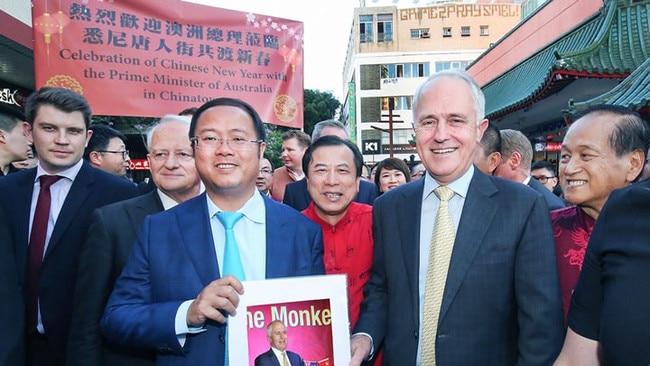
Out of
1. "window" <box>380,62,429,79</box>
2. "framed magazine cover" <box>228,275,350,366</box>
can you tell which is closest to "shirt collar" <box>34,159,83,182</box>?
"framed magazine cover" <box>228,275,350,366</box>

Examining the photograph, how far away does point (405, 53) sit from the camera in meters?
38.0

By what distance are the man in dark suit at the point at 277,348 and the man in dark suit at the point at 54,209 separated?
4.95ft

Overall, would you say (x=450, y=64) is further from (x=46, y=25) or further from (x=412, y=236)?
(x=412, y=236)

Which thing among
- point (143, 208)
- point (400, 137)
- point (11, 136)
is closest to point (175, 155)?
point (143, 208)


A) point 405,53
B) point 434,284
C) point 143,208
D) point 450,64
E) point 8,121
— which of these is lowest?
point 434,284

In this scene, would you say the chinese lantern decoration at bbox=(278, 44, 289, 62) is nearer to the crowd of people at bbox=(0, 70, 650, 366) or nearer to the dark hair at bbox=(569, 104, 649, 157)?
the crowd of people at bbox=(0, 70, 650, 366)

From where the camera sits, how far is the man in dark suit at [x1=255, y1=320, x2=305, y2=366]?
5.39 feet

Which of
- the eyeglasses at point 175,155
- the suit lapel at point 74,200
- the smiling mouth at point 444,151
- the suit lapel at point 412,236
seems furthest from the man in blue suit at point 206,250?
the suit lapel at point 74,200

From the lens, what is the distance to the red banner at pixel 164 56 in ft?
11.9

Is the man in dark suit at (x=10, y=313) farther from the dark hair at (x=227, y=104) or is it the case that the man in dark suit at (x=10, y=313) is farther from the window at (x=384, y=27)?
the window at (x=384, y=27)

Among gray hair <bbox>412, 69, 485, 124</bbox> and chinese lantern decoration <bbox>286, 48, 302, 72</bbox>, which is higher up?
chinese lantern decoration <bbox>286, 48, 302, 72</bbox>

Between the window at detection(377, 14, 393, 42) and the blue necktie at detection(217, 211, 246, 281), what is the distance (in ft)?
127

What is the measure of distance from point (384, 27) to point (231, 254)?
129ft

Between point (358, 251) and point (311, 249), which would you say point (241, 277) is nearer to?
point (311, 249)
